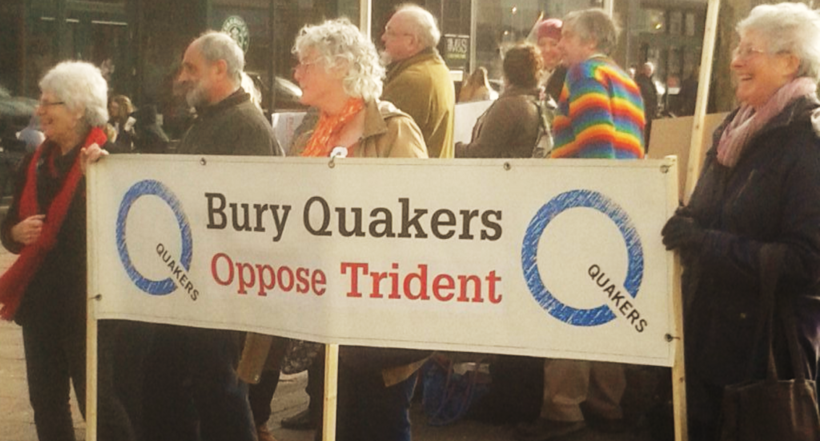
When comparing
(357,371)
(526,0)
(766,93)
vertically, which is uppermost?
(526,0)

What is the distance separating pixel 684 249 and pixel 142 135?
8.25 meters

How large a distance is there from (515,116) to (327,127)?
179cm

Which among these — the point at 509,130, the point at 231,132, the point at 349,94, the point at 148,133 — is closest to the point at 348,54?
the point at 349,94

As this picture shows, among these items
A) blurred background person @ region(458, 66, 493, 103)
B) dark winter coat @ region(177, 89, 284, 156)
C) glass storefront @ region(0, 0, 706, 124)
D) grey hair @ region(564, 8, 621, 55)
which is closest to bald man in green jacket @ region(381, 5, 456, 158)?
grey hair @ region(564, 8, 621, 55)

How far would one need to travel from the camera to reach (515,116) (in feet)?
18.4

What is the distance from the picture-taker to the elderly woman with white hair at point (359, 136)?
12.2 feet

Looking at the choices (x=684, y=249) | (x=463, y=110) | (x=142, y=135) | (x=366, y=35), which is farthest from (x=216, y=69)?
(x=142, y=135)

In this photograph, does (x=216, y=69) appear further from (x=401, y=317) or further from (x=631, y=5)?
(x=631, y=5)

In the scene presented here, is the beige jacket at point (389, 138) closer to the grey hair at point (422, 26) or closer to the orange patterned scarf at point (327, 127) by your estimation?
the orange patterned scarf at point (327, 127)

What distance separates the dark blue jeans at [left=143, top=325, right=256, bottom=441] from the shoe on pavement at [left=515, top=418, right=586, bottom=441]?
5.09 ft

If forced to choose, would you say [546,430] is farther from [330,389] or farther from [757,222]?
[757,222]

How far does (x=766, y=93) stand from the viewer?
3379 mm

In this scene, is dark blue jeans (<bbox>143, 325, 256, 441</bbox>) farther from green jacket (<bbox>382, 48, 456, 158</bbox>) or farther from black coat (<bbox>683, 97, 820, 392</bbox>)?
black coat (<bbox>683, 97, 820, 392</bbox>)

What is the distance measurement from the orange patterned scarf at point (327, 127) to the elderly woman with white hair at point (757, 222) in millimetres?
1161
